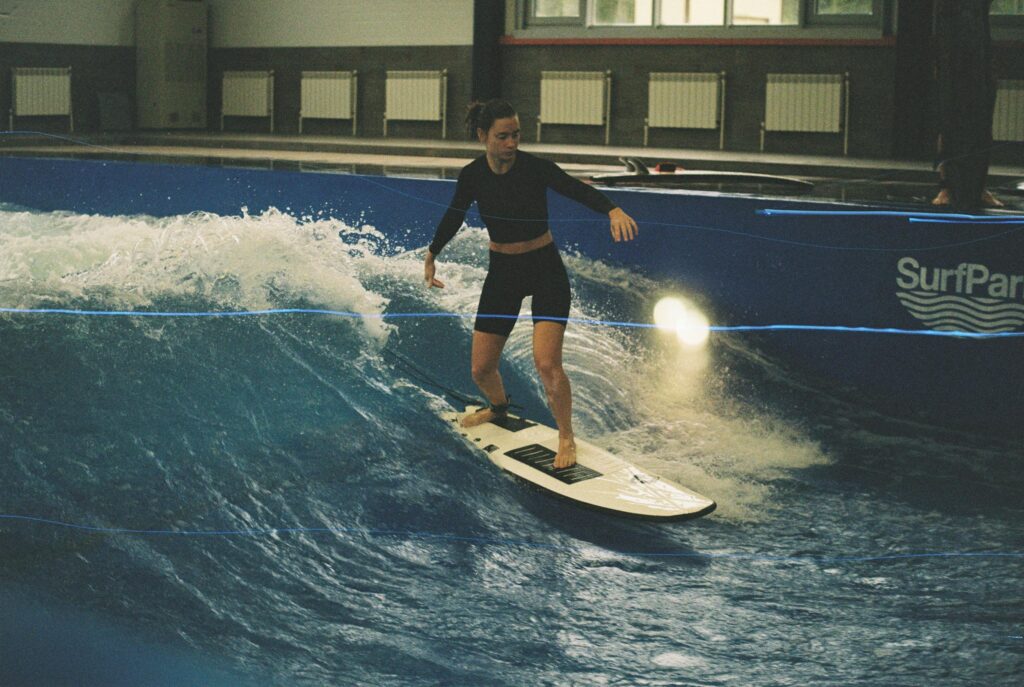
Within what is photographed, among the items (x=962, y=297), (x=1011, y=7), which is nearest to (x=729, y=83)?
(x=1011, y=7)

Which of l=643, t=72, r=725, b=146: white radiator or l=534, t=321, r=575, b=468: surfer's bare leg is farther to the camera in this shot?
l=643, t=72, r=725, b=146: white radiator

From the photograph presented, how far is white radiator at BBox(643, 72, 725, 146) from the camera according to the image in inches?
459

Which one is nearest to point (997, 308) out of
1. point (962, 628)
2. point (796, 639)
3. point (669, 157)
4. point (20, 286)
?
point (962, 628)

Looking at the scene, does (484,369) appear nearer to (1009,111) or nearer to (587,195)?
(587,195)

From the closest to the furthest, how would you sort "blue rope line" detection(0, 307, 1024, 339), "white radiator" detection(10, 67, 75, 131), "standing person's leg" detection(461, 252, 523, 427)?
"standing person's leg" detection(461, 252, 523, 427), "blue rope line" detection(0, 307, 1024, 339), "white radiator" detection(10, 67, 75, 131)

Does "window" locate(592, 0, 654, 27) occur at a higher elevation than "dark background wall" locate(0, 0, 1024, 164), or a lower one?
higher

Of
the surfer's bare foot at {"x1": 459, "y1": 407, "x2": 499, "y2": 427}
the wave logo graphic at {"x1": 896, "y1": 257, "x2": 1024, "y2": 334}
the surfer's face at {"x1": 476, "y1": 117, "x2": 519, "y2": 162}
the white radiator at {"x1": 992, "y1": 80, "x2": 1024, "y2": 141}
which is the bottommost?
the surfer's bare foot at {"x1": 459, "y1": 407, "x2": 499, "y2": 427}

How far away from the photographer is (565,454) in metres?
5.53

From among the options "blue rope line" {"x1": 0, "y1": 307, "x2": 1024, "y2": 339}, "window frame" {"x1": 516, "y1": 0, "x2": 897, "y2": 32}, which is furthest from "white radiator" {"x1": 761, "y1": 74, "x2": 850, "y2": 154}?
"blue rope line" {"x1": 0, "y1": 307, "x2": 1024, "y2": 339}

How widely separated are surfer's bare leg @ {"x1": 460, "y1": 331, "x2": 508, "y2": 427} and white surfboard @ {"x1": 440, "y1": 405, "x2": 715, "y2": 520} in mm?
116

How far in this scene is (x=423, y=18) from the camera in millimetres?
A: 13078

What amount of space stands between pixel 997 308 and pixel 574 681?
3.63 metres

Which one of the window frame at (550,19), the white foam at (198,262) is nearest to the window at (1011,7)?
the window frame at (550,19)

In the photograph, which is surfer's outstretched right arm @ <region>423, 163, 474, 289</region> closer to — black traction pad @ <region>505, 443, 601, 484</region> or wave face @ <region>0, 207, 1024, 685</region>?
black traction pad @ <region>505, 443, 601, 484</region>
